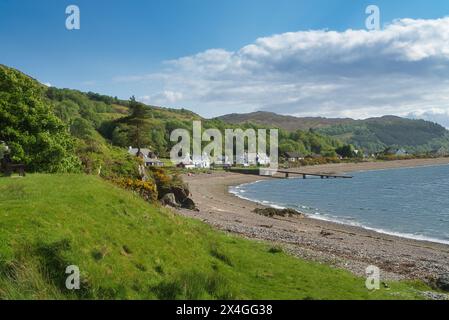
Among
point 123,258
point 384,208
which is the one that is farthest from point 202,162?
point 123,258

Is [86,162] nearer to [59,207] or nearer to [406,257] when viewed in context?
[59,207]

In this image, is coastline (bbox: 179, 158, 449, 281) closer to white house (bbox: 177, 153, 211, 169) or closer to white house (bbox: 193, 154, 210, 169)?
white house (bbox: 177, 153, 211, 169)

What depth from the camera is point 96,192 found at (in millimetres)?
19188

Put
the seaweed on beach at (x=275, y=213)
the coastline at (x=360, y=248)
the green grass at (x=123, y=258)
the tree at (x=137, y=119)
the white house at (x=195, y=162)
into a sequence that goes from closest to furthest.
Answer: the green grass at (x=123, y=258) < the coastline at (x=360, y=248) < the seaweed on beach at (x=275, y=213) < the tree at (x=137, y=119) < the white house at (x=195, y=162)

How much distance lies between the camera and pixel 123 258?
1385 centimetres

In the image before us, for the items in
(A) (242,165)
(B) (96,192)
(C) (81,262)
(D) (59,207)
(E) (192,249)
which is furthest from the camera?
(A) (242,165)

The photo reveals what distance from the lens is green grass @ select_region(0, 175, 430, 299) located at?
1190 centimetres

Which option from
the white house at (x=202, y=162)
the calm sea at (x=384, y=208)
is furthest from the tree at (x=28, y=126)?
the white house at (x=202, y=162)

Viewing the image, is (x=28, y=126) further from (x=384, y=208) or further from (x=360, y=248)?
(x=384, y=208)

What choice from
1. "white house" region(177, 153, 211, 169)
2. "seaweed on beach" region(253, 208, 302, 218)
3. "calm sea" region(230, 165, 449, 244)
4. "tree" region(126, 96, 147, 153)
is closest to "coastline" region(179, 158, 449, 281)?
"calm sea" region(230, 165, 449, 244)

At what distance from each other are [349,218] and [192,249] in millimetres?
41371

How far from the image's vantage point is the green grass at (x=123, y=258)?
1190cm

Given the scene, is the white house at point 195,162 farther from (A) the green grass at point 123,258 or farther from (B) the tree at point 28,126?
(A) the green grass at point 123,258
